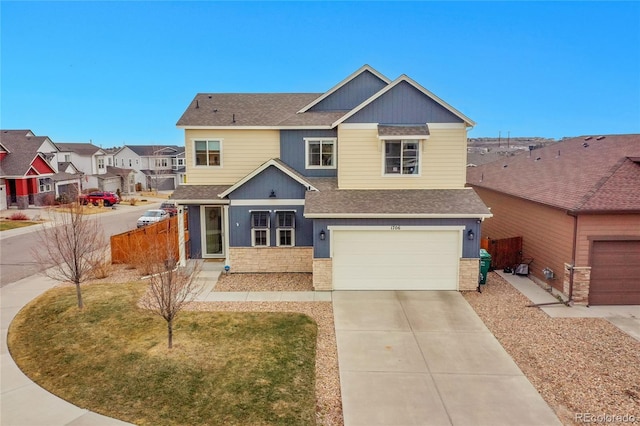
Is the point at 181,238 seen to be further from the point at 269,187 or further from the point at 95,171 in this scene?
the point at 95,171

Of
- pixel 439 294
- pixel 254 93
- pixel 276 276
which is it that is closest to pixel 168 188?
pixel 254 93

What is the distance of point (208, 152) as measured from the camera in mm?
18141

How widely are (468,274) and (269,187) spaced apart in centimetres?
803

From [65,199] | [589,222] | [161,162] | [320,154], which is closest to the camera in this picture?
[589,222]

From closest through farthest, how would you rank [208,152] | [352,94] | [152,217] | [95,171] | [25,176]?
[208,152]
[352,94]
[152,217]
[25,176]
[95,171]

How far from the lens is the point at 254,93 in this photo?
21266 millimetres

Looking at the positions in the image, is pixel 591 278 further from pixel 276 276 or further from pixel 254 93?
pixel 254 93

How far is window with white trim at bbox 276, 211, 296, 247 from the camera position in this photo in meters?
16.3

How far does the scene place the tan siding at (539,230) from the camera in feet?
44.7

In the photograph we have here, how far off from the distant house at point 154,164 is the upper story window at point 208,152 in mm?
48561

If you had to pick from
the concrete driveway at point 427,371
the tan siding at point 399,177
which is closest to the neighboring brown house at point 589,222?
the tan siding at point 399,177

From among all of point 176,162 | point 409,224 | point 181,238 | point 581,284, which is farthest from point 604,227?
point 176,162

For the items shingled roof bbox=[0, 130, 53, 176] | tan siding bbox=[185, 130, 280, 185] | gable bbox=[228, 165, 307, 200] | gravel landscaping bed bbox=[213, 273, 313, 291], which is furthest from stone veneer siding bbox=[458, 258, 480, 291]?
shingled roof bbox=[0, 130, 53, 176]

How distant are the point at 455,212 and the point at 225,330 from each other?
848 cm
